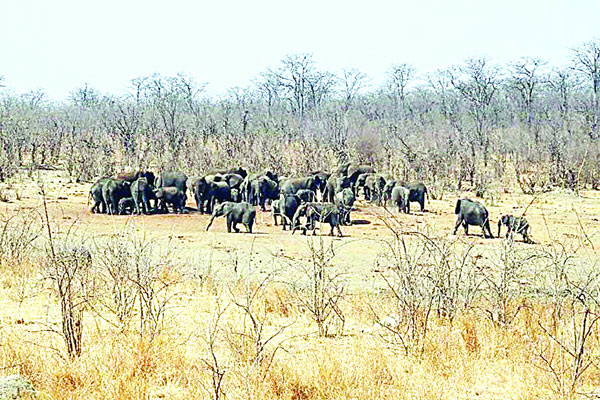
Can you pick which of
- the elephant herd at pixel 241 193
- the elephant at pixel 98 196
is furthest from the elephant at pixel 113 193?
the elephant at pixel 98 196

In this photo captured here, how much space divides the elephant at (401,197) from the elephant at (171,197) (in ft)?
21.0

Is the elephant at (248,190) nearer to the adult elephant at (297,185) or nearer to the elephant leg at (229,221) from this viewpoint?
the adult elephant at (297,185)

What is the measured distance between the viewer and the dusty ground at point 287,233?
48.5 feet

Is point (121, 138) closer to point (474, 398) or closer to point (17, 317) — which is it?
point (17, 317)

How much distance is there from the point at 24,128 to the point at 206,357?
34.4 metres

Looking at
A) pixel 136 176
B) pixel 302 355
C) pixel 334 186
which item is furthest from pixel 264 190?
pixel 302 355

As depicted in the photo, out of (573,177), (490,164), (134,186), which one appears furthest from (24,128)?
(573,177)

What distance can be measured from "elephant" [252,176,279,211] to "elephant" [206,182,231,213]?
2.76 feet

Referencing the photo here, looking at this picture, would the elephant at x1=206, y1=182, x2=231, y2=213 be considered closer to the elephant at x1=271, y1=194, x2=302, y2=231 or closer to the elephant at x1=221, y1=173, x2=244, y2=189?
the elephant at x1=221, y1=173, x2=244, y2=189

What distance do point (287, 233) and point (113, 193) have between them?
607 cm

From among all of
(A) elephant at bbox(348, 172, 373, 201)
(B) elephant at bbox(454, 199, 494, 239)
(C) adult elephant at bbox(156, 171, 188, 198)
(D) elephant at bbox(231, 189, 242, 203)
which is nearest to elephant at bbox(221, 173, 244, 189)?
(D) elephant at bbox(231, 189, 242, 203)

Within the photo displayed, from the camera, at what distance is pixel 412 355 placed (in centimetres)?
687

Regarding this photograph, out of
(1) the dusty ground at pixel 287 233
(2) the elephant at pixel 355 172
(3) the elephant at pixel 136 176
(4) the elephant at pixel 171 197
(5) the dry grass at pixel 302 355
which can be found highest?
(2) the elephant at pixel 355 172

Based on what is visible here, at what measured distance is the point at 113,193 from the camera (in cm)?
2259
